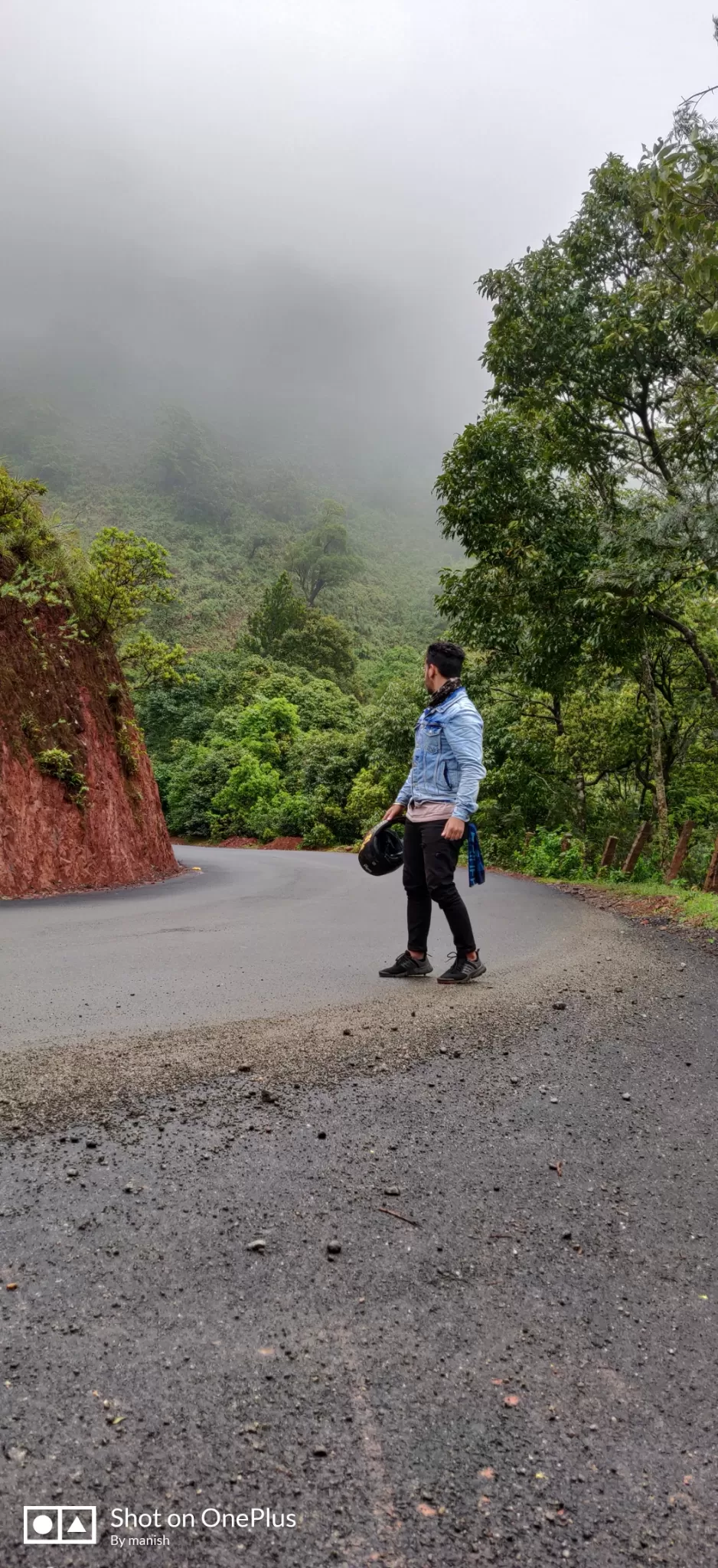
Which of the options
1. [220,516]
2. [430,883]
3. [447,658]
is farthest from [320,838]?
[220,516]

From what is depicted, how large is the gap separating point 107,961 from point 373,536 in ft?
464

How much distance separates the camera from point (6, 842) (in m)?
12.9

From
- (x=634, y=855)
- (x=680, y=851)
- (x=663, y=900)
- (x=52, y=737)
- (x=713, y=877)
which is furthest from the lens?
(x=634, y=855)

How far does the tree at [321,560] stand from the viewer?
319 feet

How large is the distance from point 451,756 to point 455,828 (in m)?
→ 0.57

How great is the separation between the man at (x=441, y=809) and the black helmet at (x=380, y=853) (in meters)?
0.21

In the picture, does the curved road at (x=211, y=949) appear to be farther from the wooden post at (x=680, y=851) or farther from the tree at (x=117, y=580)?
the tree at (x=117, y=580)

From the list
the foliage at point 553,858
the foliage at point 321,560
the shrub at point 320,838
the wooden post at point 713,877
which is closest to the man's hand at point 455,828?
the wooden post at point 713,877

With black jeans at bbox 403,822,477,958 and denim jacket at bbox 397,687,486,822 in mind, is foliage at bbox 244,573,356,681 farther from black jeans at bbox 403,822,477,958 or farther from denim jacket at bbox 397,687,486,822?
black jeans at bbox 403,822,477,958

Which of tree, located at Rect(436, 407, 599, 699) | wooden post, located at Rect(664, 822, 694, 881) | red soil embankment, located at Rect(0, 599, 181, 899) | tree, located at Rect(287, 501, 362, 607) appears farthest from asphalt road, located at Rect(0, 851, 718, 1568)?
tree, located at Rect(287, 501, 362, 607)

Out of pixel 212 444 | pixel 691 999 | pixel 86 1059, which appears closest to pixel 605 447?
pixel 691 999

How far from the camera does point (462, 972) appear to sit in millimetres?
5426

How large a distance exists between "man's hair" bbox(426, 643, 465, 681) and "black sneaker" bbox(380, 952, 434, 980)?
1.93 meters

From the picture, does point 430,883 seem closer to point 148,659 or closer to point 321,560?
point 148,659
